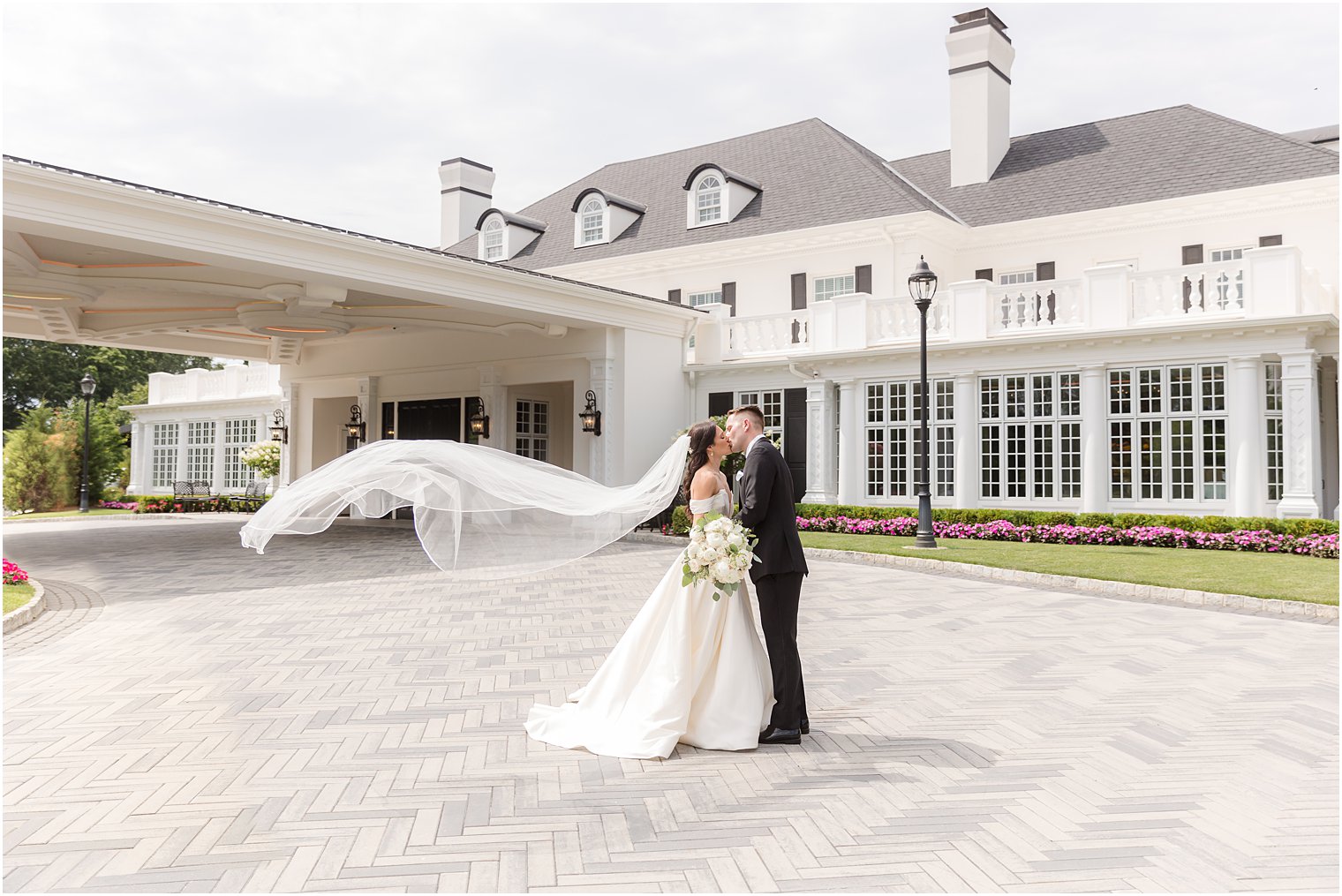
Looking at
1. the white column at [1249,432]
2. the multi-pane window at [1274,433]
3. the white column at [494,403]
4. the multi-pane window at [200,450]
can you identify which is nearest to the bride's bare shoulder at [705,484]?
the white column at [1249,432]

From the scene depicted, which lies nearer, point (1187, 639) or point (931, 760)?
point (931, 760)

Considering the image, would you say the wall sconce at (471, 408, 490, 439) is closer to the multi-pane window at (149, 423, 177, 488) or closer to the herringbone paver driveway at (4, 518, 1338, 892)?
the herringbone paver driveway at (4, 518, 1338, 892)

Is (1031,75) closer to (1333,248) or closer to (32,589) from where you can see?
(1333,248)

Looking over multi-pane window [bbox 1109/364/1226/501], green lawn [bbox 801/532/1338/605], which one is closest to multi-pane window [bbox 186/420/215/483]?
green lawn [bbox 801/532/1338/605]

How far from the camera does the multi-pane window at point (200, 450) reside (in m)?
35.3

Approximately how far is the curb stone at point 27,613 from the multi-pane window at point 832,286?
19.8 m

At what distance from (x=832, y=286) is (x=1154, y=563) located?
1387 cm

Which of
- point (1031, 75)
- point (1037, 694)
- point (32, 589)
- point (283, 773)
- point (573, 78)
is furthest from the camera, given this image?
point (1031, 75)

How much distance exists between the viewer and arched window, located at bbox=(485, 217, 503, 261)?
110ft

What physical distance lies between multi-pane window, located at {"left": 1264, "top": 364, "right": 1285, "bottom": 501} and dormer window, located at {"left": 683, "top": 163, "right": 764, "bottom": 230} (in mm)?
15460

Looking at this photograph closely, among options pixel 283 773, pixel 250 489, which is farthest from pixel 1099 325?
pixel 250 489

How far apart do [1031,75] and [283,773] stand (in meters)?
Answer: 29.5

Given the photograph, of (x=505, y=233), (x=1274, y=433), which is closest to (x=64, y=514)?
(x=505, y=233)

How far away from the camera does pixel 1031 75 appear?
27.9m
